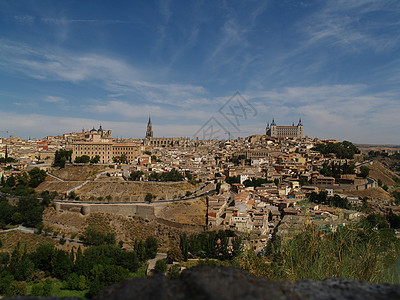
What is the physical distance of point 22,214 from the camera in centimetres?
2102

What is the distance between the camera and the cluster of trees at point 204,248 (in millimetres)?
15938

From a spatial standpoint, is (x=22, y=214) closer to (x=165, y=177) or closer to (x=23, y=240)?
(x=23, y=240)

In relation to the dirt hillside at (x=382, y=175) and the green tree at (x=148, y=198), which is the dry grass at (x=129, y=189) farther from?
the dirt hillside at (x=382, y=175)

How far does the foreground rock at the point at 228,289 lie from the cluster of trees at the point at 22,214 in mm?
21454

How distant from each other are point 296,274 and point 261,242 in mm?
13850

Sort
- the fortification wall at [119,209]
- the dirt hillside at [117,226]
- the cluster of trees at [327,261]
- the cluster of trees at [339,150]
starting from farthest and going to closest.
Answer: the cluster of trees at [339,150] → the fortification wall at [119,209] → the dirt hillside at [117,226] → the cluster of trees at [327,261]

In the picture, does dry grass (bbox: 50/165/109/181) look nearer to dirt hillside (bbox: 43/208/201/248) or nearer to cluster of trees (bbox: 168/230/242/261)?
dirt hillside (bbox: 43/208/201/248)

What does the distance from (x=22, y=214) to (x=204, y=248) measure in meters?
14.3

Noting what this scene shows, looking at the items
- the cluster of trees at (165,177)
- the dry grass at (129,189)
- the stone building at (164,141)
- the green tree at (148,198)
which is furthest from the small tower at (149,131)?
the green tree at (148,198)

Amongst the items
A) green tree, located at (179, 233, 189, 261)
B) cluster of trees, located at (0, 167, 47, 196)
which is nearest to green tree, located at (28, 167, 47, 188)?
cluster of trees, located at (0, 167, 47, 196)

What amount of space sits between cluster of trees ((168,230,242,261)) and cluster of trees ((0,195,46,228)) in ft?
35.9

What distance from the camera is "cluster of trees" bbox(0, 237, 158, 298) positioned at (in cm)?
1293

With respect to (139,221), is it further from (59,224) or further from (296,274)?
(296,274)

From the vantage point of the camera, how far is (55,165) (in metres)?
34.3
